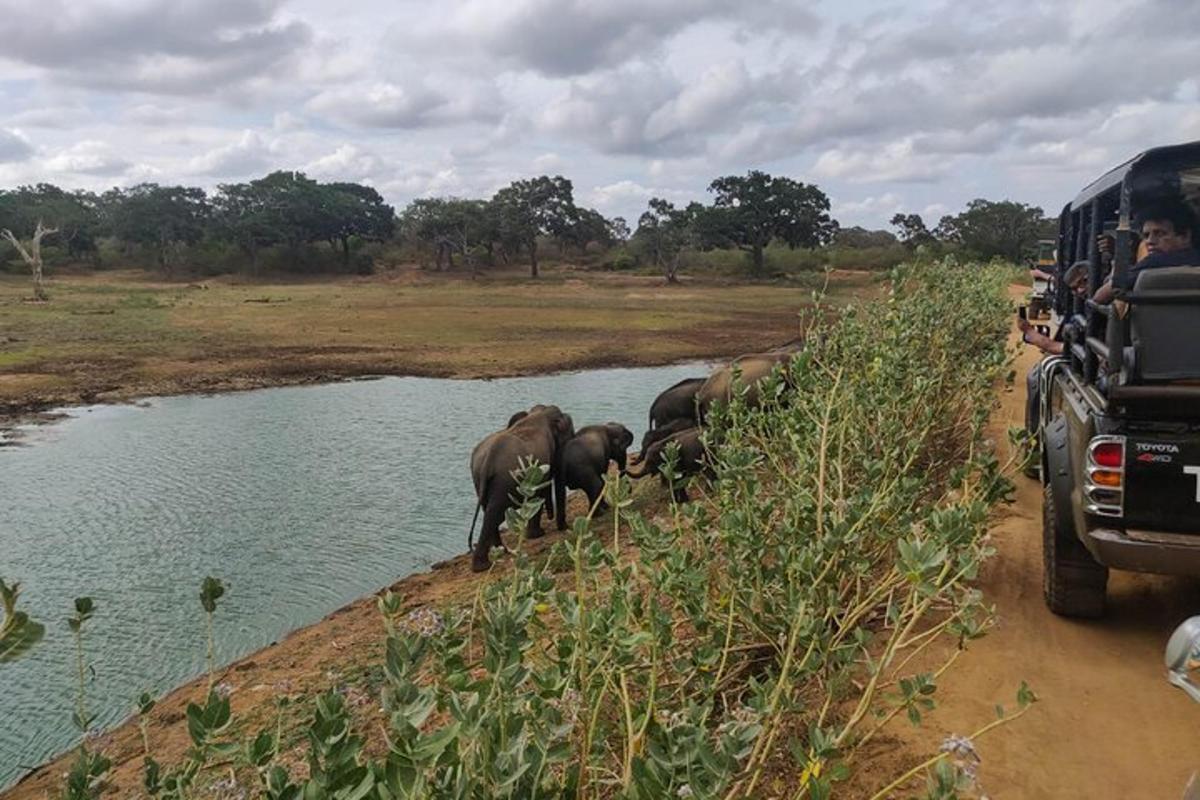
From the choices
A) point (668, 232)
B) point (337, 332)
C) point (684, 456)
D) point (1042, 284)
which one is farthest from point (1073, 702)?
point (668, 232)

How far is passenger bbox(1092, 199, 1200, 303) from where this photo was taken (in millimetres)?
4531

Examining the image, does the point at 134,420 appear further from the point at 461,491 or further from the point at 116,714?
the point at 116,714

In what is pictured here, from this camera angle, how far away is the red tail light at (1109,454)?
12.1 feet

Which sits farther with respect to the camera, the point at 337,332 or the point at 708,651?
the point at 337,332

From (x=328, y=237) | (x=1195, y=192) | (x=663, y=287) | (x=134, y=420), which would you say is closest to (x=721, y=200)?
(x=663, y=287)

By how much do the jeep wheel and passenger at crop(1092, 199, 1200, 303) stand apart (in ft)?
4.08

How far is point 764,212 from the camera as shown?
171 ft

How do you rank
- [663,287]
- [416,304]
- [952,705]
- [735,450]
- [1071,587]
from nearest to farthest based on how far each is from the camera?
[952,705] → [735,450] → [1071,587] → [416,304] → [663,287]

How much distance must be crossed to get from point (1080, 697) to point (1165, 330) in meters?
1.62

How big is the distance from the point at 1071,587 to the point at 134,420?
1403cm

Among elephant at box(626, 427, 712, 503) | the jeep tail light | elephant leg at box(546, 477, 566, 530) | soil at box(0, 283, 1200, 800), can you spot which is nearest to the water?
soil at box(0, 283, 1200, 800)

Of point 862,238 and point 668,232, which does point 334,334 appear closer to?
point 668,232

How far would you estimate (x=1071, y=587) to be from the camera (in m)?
4.48

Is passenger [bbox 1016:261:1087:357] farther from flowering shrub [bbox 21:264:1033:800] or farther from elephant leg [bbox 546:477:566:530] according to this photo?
elephant leg [bbox 546:477:566:530]
